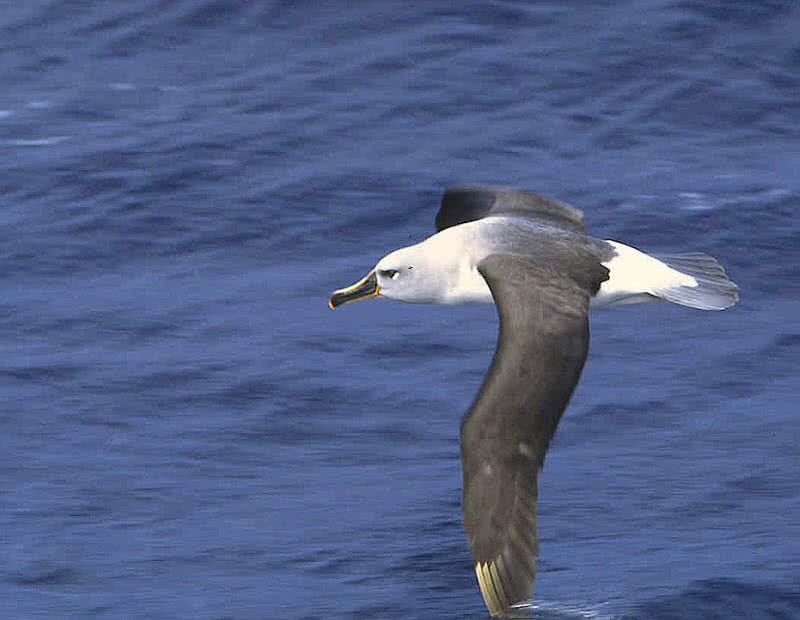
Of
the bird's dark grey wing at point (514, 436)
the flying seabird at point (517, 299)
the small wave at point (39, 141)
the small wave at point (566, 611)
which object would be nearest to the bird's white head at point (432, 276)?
the flying seabird at point (517, 299)

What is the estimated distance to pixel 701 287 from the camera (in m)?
10.3

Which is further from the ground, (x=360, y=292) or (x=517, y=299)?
(x=517, y=299)

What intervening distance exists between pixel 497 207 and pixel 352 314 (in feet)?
6.98

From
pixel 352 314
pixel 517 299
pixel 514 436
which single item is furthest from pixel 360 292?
pixel 352 314

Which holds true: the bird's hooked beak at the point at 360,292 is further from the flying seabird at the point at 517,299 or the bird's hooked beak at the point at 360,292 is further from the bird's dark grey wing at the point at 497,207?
the bird's dark grey wing at the point at 497,207

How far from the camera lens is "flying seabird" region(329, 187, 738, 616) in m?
8.31

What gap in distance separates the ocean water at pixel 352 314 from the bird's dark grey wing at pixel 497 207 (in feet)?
4.14

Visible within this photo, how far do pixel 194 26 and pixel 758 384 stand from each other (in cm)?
774

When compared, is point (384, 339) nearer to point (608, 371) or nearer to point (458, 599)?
point (608, 371)

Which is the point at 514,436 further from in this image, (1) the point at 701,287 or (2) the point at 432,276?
(1) the point at 701,287

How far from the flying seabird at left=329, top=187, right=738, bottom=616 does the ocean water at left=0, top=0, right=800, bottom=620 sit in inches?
51.5

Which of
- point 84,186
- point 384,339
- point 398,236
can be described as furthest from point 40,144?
point 384,339

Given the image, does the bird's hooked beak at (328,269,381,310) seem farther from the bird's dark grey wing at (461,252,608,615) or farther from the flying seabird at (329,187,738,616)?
the bird's dark grey wing at (461,252,608,615)

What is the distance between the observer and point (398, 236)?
1388 cm
